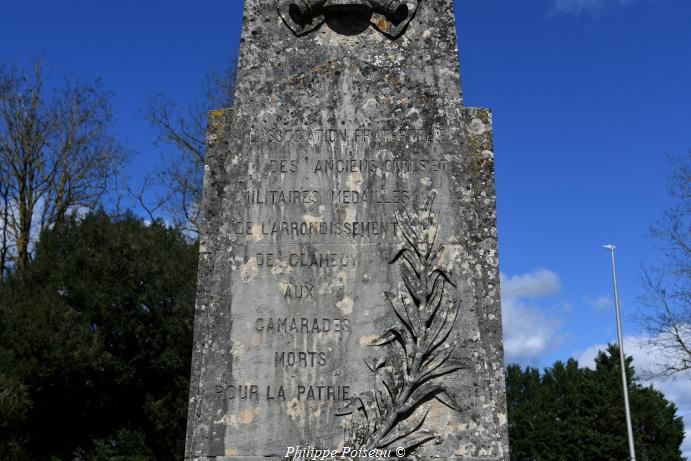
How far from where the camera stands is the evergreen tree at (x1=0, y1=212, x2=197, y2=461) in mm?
18016

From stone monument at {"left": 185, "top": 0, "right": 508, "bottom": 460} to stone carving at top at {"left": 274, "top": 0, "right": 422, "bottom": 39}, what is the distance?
0.01m

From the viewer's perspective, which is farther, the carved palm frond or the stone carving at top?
the stone carving at top

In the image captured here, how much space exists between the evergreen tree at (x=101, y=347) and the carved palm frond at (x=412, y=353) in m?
14.7

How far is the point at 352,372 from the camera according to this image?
16.5 ft

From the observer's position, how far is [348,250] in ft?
→ 17.3

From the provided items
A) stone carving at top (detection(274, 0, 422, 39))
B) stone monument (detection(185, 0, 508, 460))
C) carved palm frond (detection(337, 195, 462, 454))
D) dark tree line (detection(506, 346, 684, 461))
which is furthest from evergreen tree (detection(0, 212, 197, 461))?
dark tree line (detection(506, 346, 684, 461))

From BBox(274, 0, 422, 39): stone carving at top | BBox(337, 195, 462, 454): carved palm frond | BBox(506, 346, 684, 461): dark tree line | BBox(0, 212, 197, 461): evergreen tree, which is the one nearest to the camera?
BBox(337, 195, 462, 454): carved palm frond

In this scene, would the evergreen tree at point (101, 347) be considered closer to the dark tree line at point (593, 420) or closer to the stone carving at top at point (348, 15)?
the stone carving at top at point (348, 15)

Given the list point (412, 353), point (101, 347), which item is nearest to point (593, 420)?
point (101, 347)

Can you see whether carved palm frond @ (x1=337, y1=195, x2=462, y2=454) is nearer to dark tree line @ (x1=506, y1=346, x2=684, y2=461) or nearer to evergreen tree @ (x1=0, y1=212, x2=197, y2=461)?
evergreen tree @ (x1=0, y1=212, x2=197, y2=461)

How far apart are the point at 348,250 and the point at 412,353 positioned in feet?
2.88

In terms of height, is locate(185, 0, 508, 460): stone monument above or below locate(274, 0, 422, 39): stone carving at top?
below

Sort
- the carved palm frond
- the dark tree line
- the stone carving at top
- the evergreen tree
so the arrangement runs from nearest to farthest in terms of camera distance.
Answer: the carved palm frond → the stone carving at top → the evergreen tree → the dark tree line

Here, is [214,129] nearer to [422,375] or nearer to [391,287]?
[391,287]
